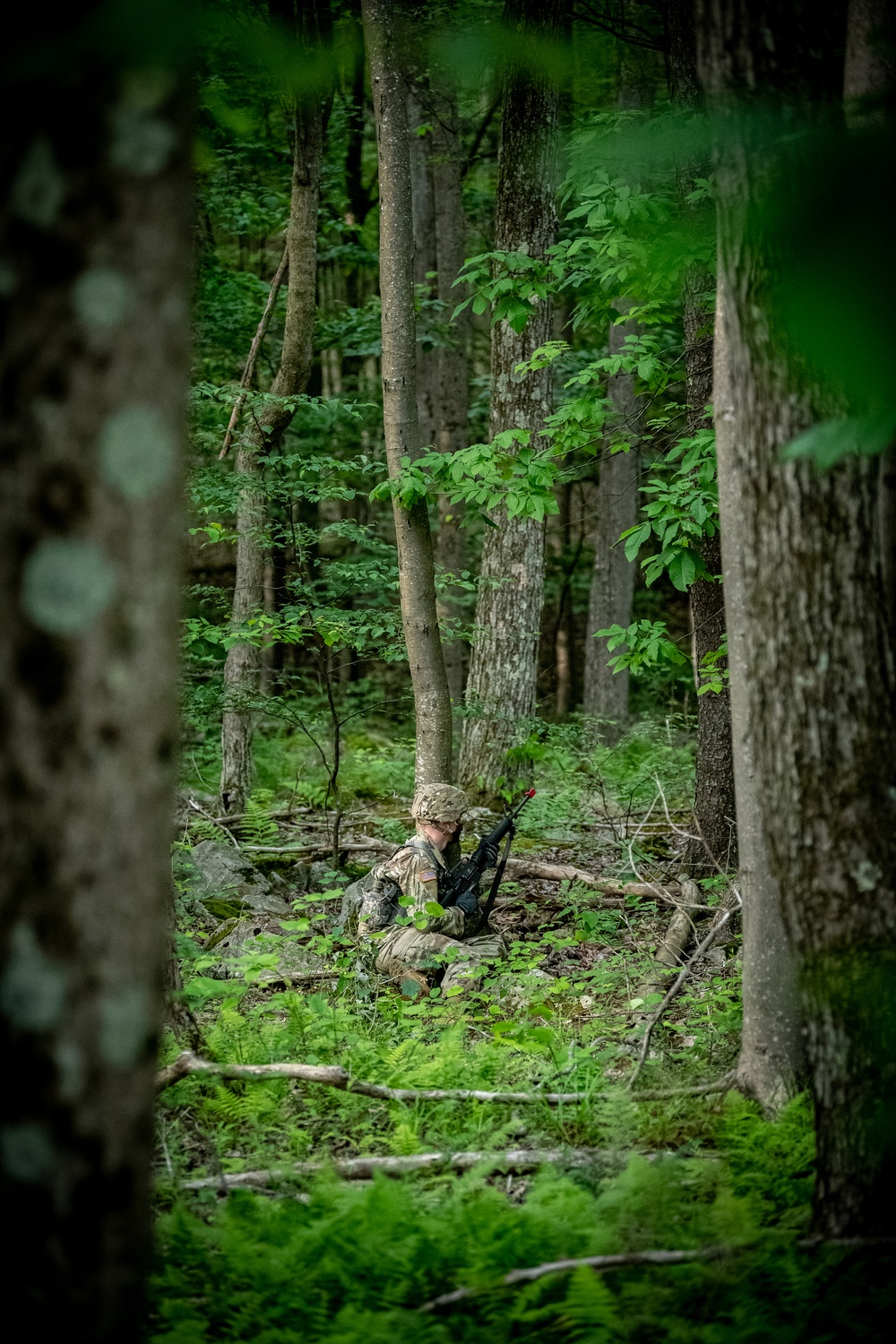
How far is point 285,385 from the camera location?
341 inches

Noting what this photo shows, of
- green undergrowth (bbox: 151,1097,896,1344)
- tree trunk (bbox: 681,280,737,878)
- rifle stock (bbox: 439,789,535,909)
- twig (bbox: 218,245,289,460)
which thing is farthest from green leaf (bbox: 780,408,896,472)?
twig (bbox: 218,245,289,460)

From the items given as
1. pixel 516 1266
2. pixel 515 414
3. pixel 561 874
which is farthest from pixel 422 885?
pixel 515 414

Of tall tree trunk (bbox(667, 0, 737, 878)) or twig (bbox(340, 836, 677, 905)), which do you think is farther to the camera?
twig (bbox(340, 836, 677, 905))

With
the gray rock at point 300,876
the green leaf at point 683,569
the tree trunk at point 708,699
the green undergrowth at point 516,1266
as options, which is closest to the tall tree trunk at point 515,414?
the tree trunk at point 708,699

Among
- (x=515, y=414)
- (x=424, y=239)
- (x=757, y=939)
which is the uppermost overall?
(x=424, y=239)

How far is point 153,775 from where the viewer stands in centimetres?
167

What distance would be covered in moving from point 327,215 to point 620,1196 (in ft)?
A: 47.4

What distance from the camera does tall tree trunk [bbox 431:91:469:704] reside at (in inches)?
528

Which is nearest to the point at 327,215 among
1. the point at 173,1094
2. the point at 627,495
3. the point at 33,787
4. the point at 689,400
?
the point at 627,495

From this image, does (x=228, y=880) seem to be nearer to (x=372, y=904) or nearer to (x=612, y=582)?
(x=372, y=904)

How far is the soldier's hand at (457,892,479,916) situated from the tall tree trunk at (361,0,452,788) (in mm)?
1147

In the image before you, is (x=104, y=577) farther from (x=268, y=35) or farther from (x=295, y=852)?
(x=295, y=852)

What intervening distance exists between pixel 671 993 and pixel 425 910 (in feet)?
5.22

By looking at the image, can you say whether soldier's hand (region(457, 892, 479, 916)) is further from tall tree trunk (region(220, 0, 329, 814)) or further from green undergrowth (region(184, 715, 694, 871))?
tall tree trunk (region(220, 0, 329, 814))
